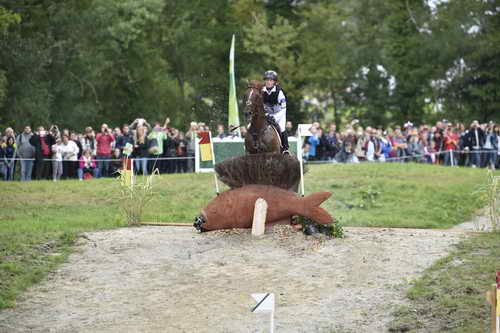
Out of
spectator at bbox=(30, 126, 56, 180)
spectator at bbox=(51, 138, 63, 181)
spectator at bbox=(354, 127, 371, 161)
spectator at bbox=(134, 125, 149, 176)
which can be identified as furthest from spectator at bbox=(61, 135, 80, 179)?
spectator at bbox=(354, 127, 371, 161)

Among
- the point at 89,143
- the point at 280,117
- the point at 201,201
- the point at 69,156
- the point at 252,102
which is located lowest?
the point at 201,201

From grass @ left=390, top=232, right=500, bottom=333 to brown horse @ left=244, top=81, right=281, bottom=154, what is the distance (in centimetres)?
388

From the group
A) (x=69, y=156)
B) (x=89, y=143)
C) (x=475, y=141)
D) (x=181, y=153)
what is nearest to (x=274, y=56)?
(x=475, y=141)

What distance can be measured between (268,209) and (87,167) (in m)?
13.4

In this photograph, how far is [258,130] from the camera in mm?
17391

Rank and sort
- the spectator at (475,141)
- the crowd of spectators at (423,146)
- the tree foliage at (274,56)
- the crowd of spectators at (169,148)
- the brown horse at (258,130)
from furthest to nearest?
the tree foliage at (274,56)
the spectator at (475,141)
the crowd of spectators at (423,146)
the crowd of spectators at (169,148)
the brown horse at (258,130)

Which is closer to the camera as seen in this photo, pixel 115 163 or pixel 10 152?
pixel 10 152

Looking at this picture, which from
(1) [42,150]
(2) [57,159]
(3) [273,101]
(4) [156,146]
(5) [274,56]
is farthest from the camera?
(5) [274,56]

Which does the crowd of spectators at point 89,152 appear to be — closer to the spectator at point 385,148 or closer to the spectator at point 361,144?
the spectator at point 361,144

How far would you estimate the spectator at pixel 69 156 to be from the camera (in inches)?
1125

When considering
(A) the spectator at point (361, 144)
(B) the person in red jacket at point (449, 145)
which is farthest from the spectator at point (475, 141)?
(A) the spectator at point (361, 144)

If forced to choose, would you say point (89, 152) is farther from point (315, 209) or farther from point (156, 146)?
point (315, 209)

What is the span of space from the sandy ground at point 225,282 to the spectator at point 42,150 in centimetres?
1066

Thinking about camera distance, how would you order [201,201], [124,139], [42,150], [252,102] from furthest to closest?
1. [124,139]
2. [42,150]
3. [201,201]
4. [252,102]
